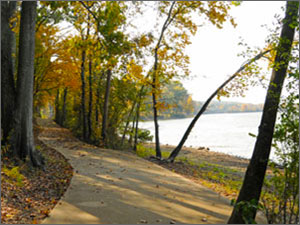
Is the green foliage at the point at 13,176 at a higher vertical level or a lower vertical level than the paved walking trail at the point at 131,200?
higher

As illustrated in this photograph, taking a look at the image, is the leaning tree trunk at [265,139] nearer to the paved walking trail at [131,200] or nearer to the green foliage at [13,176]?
the paved walking trail at [131,200]

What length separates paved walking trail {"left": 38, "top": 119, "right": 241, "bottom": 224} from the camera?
475cm

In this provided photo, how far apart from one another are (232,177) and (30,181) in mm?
7722

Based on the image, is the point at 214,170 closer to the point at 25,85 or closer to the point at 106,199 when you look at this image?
the point at 106,199

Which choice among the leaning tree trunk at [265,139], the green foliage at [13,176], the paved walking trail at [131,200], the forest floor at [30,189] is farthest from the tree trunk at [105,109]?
the leaning tree trunk at [265,139]

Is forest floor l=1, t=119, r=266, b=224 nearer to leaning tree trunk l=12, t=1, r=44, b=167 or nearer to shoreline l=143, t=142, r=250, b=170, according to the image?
leaning tree trunk l=12, t=1, r=44, b=167

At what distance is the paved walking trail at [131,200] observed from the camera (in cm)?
475

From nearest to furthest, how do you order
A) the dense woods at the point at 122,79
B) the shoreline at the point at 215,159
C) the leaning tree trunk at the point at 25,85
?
the dense woods at the point at 122,79, the leaning tree trunk at the point at 25,85, the shoreline at the point at 215,159

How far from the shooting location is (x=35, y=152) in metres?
7.57

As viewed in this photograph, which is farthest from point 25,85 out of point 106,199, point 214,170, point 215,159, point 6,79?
point 215,159

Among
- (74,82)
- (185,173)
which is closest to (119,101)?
(74,82)

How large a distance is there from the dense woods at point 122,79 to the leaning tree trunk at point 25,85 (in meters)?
0.02

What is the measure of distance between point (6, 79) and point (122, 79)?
6.57m

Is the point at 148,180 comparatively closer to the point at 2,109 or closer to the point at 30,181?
the point at 30,181
